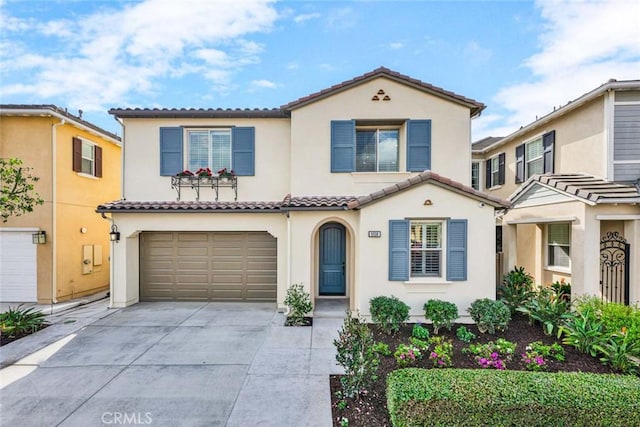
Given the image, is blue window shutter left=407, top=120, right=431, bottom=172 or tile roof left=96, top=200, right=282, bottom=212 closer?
tile roof left=96, top=200, right=282, bottom=212

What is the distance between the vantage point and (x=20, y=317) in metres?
8.11

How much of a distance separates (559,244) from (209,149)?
13297 millimetres

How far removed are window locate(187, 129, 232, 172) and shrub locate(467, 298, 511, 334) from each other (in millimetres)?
9301

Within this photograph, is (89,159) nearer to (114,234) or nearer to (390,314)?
(114,234)

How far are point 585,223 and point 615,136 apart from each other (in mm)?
3210

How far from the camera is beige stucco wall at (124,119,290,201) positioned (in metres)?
10.8

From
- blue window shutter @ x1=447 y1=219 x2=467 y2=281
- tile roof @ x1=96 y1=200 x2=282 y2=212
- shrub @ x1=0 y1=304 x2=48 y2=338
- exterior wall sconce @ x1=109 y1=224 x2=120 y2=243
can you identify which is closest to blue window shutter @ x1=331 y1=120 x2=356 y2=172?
tile roof @ x1=96 y1=200 x2=282 y2=212

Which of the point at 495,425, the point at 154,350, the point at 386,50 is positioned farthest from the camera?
the point at 386,50

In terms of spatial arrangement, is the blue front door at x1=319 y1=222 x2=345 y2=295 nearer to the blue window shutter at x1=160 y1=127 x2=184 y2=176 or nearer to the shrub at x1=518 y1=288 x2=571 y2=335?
the shrub at x1=518 y1=288 x2=571 y2=335

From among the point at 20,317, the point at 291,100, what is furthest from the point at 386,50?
the point at 20,317

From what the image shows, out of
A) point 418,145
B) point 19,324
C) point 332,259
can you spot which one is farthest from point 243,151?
point 19,324

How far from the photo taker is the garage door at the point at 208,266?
430 inches

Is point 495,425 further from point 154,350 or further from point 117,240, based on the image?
point 117,240

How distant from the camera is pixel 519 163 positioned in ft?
44.7
